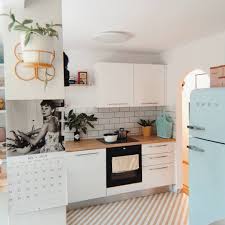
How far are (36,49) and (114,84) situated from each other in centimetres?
236

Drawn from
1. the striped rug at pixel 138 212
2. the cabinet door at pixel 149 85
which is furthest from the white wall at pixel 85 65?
the striped rug at pixel 138 212

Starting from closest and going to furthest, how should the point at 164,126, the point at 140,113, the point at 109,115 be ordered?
the point at 164,126, the point at 109,115, the point at 140,113

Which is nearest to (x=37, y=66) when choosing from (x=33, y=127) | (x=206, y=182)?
(x=33, y=127)

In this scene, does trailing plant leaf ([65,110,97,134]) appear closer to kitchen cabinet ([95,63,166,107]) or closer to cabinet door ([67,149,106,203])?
kitchen cabinet ([95,63,166,107])

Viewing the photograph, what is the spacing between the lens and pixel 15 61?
1391 millimetres

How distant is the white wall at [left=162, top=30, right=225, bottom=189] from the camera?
9.60ft

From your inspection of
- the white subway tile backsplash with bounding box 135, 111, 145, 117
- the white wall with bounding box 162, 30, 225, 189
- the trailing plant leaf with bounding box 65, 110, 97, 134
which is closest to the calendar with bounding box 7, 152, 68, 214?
the trailing plant leaf with bounding box 65, 110, 97, 134

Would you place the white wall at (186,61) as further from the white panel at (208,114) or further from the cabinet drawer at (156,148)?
the white panel at (208,114)

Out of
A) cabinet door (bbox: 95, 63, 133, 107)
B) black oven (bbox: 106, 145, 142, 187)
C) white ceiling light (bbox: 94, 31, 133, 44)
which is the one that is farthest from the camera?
cabinet door (bbox: 95, 63, 133, 107)

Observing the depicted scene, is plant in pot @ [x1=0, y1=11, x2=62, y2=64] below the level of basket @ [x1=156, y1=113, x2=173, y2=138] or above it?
above

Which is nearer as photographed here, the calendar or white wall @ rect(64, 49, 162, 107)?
the calendar

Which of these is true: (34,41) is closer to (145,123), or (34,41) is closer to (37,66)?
(37,66)

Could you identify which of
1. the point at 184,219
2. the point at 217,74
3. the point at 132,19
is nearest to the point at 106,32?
the point at 132,19

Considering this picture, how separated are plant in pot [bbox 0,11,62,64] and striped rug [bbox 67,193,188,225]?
229 centimetres
